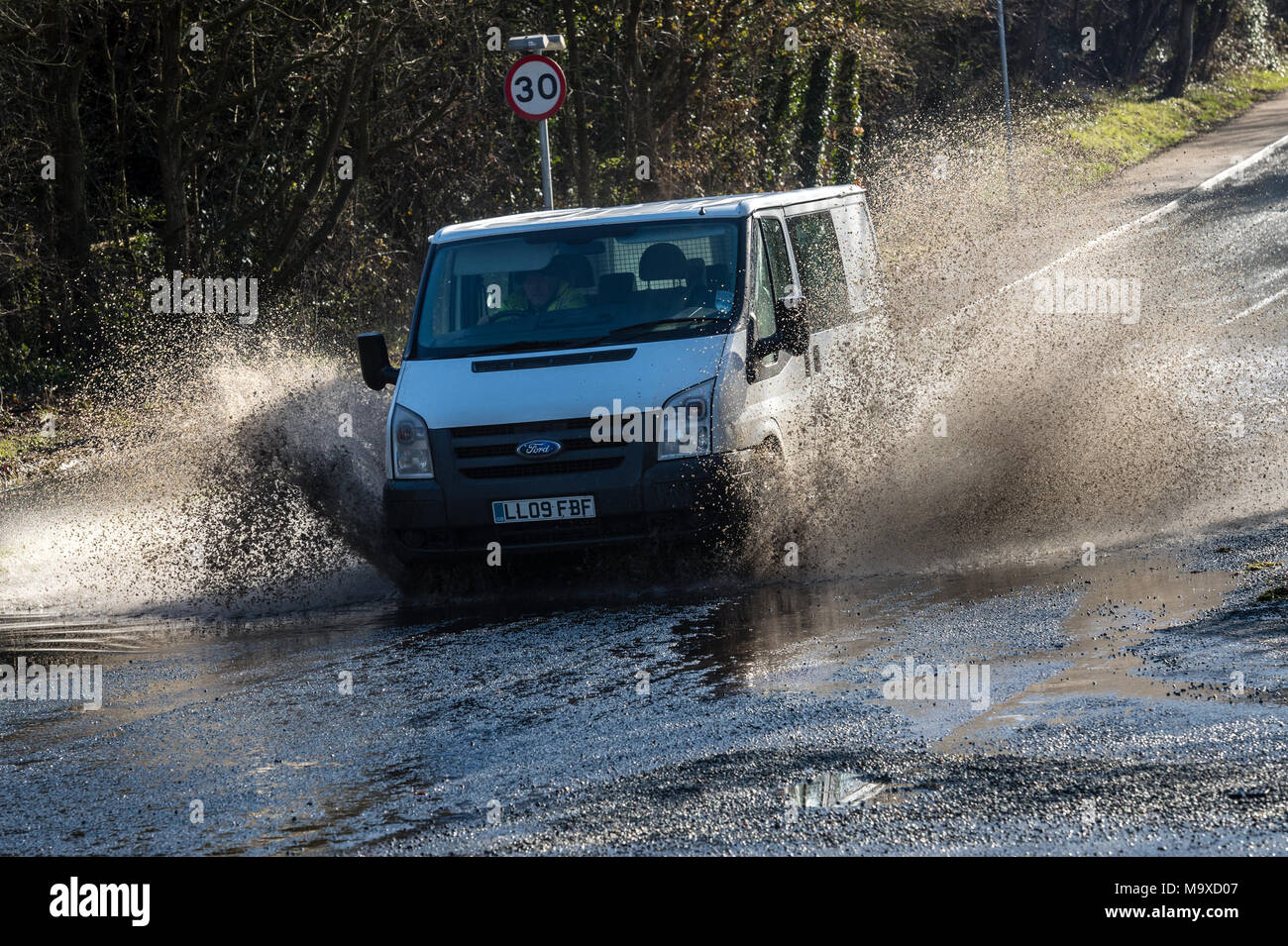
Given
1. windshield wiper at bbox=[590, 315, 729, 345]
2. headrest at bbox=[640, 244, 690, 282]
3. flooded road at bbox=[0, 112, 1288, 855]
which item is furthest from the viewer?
headrest at bbox=[640, 244, 690, 282]

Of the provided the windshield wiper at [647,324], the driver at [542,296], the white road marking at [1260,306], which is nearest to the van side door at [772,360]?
the windshield wiper at [647,324]

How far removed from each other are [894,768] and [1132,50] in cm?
4621

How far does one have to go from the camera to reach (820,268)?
1009 centimetres

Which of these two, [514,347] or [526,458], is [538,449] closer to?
[526,458]

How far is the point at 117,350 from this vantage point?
18.6 meters

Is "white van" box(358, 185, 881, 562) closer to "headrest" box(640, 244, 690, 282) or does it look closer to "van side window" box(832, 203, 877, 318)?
"headrest" box(640, 244, 690, 282)

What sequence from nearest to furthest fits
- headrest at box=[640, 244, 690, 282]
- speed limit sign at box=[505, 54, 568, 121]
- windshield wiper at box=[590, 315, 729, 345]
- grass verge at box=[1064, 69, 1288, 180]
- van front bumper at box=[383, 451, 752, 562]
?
van front bumper at box=[383, 451, 752, 562], windshield wiper at box=[590, 315, 729, 345], headrest at box=[640, 244, 690, 282], speed limit sign at box=[505, 54, 568, 121], grass verge at box=[1064, 69, 1288, 180]

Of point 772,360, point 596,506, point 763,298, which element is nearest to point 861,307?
point 763,298

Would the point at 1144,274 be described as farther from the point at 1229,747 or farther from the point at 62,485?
the point at 1229,747

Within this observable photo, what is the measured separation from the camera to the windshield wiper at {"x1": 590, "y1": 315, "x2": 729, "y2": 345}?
8977 millimetres

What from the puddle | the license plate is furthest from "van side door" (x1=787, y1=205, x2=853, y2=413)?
the puddle

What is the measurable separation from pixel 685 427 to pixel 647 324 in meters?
0.81

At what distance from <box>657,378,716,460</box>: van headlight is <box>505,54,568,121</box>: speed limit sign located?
7.43 metres

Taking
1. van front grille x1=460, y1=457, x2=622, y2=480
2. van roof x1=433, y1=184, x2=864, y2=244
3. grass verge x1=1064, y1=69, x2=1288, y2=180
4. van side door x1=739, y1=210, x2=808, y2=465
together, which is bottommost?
van front grille x1=460, y1=457, x2=622, y2=480
